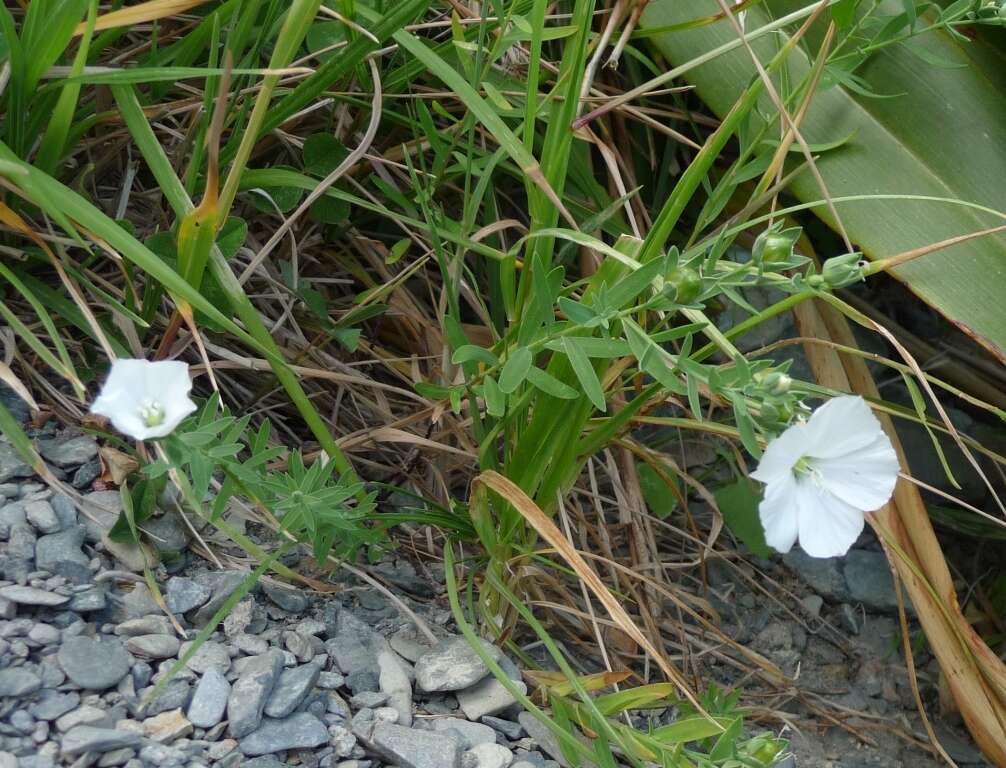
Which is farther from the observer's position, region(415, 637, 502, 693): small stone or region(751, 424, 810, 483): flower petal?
region(415, 637, 502, 693): small stone

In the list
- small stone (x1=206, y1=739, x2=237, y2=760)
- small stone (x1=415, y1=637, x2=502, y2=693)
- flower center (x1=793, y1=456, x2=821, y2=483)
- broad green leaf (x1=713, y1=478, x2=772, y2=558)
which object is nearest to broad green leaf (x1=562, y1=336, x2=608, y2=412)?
flower center (x1=793, y1=456, x2=821, y2=483)

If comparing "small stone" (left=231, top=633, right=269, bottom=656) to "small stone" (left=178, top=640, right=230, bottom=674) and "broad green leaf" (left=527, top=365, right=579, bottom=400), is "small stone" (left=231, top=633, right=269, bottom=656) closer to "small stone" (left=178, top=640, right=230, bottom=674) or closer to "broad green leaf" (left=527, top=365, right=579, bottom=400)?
"small stone" (left=178, top=640, right=230, bottom=674)

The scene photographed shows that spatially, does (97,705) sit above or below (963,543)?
above

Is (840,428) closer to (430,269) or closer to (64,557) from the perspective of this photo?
(64,557)

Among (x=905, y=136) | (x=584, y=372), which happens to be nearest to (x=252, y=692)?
(x=584, y=372)

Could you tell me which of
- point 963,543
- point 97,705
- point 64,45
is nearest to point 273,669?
point 97,705

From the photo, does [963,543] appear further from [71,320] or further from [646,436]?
[71,320]
